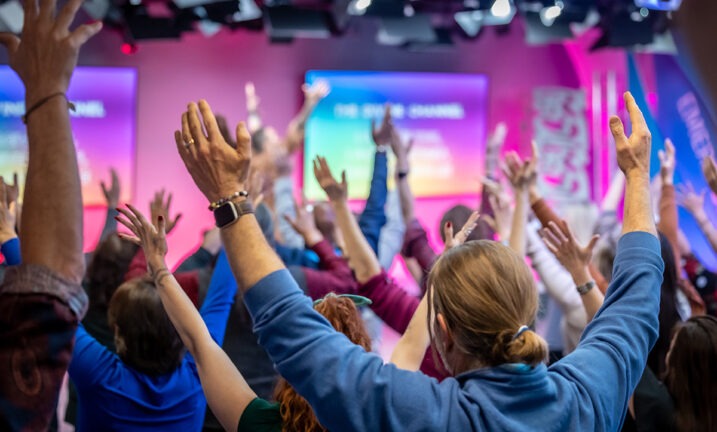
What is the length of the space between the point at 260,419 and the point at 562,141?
18.5 feet

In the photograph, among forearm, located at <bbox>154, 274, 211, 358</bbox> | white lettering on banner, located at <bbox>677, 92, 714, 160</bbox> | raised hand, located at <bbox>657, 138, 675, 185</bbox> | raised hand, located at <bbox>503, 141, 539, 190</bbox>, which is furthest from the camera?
white lettering on banner, located at <bbox>677, 92, 714, 160</bbox>

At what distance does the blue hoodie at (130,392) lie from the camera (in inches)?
72.2

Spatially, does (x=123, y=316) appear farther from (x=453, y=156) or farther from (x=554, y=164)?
(x=554, y=164)

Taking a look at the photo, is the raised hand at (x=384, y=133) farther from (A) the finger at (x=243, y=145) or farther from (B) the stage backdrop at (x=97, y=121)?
(B) the stage backdrop at (x=97, y=121)

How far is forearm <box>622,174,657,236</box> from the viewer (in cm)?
140

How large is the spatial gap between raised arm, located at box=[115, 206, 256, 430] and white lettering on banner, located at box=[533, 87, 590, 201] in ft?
17.2

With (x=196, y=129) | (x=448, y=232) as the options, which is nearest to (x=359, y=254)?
(x=448, y=232)

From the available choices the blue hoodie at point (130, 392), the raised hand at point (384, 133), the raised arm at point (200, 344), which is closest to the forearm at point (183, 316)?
the raised arm at point (200, 344)

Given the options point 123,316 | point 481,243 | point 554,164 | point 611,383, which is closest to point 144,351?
point 123,316

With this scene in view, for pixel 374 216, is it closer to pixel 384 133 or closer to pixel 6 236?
pixel 384 133

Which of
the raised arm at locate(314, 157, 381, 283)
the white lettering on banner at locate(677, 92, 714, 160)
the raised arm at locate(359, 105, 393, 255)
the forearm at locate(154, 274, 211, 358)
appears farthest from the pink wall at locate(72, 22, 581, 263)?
the forearm at locate(154, 274, 211, 358)

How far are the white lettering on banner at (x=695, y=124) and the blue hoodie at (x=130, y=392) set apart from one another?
17.2 feet

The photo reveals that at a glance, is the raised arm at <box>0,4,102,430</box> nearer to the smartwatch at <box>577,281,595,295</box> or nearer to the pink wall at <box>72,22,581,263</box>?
the smartwatch at <box>577,281,595,295</box>

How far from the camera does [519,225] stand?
2.35 meters
